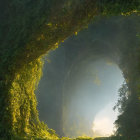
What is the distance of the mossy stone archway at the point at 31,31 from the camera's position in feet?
16.8

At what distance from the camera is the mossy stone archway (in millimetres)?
5125

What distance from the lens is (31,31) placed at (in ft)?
17.7

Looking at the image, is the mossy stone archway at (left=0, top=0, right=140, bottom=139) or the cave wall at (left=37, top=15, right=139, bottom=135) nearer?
the mossy stone archway at (left=0, top=0, right=140, bottom=139)

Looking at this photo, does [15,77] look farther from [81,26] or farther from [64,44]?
[64,44]

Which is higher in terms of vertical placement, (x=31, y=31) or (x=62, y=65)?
(x=62, y=65)

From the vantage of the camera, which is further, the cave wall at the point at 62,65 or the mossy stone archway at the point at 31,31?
the cave wall at the point at 62,65

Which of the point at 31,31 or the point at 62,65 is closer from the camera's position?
the point at 31,31

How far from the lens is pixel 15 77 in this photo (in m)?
5.71

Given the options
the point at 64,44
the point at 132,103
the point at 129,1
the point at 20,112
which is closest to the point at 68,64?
the point at 64,44

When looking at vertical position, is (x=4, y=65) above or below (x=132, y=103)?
above

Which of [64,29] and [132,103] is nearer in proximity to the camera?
[64,29]

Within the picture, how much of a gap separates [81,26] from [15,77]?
2.48 metres

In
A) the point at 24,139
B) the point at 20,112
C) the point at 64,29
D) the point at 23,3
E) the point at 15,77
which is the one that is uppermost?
the point at 23,3

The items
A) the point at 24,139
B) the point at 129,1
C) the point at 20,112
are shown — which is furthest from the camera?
the point at 20,112
